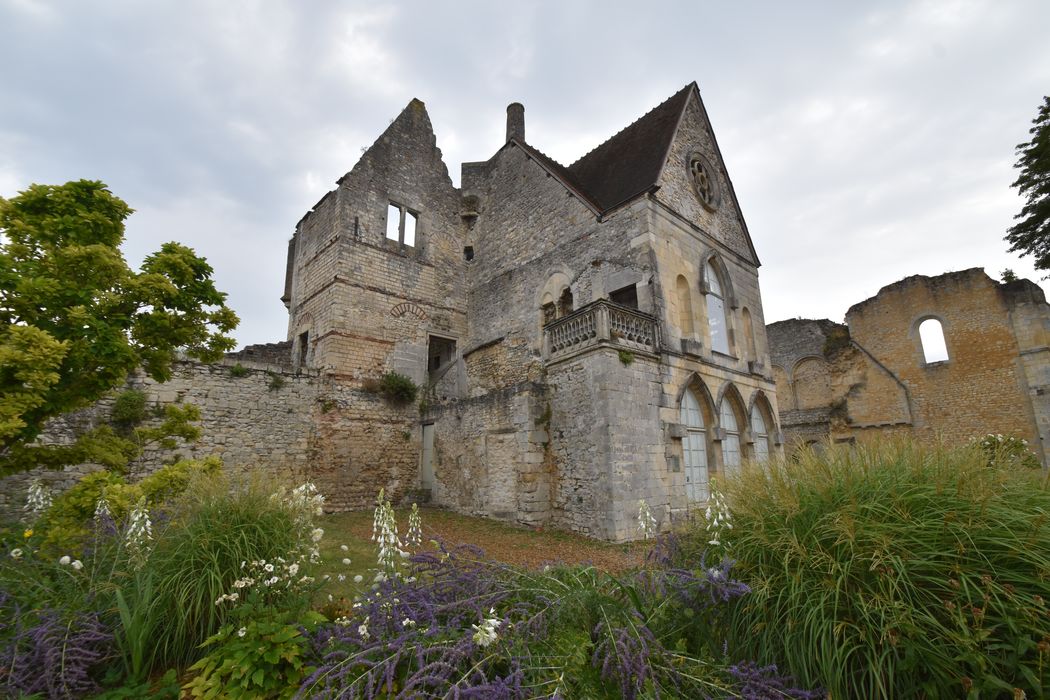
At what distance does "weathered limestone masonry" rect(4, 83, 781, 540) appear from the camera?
948cm

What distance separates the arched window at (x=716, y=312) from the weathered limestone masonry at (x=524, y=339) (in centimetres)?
7

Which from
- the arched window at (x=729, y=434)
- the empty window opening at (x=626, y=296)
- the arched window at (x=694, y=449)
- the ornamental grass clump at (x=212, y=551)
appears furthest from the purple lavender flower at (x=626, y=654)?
the arched window at (x=729, y=434)

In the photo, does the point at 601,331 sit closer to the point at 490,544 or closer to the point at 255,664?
the point at 490,544

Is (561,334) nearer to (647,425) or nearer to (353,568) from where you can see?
(647,425)

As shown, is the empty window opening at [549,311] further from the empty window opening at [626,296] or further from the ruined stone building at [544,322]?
the empty window opening at [626,296]

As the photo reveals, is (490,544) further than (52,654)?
Yes

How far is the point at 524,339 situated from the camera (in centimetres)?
1333

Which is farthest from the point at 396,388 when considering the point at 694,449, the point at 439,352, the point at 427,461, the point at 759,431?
the point at 759,431

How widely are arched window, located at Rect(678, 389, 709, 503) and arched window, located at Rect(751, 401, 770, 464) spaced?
99.3 inches

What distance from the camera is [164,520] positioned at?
12.7 ft

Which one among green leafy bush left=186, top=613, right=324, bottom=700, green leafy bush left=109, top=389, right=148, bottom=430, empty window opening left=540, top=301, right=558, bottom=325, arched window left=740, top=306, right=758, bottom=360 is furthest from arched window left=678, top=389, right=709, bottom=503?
green leafy bush left=109, top=389, right=148, bottom=430

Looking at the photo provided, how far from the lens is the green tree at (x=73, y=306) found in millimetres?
3932

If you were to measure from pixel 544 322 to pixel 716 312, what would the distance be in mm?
4886

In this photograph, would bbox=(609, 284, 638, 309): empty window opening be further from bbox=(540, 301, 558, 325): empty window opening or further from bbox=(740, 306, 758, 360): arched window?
bbox=(740, 306, 758, 360): arched window
